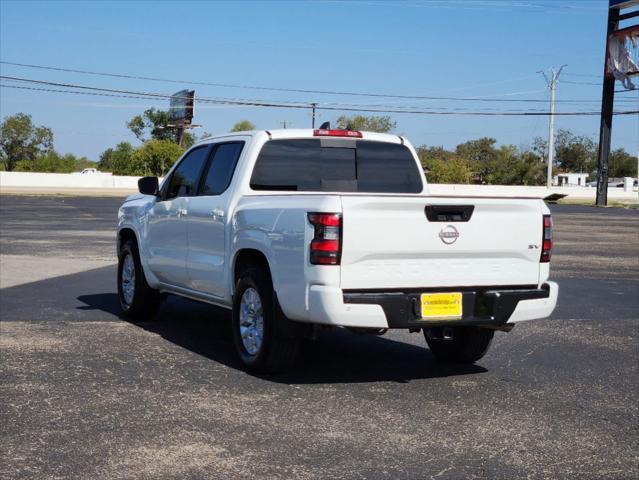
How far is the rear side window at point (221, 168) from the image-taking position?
816 centimetres

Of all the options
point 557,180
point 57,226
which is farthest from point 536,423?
point 557,180

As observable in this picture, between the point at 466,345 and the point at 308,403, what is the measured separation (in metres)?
1.98

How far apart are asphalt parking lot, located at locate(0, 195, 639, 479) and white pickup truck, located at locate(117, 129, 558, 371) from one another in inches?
20.3

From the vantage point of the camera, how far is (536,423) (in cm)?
596

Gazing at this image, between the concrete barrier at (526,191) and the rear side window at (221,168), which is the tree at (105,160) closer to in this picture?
the concrete barrier at (526,191)

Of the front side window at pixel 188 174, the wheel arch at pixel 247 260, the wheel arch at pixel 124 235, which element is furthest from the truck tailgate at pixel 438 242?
the wheel arch at pixel 124 235

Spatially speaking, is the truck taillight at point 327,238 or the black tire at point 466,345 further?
the black tire at point 466,345

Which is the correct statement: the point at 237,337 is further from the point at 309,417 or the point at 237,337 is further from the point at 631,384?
the point at 631,384

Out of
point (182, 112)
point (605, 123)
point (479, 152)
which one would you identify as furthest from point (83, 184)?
point (479, 152)

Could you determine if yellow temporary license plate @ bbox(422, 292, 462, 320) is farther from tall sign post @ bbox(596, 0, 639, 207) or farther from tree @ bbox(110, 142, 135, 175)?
tree @ bbox(110, 142, 135, 175)

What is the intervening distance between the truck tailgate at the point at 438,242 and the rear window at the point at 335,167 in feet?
5.84

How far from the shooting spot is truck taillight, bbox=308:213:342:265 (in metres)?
6.27

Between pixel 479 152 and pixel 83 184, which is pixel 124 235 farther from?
pixel 479 152

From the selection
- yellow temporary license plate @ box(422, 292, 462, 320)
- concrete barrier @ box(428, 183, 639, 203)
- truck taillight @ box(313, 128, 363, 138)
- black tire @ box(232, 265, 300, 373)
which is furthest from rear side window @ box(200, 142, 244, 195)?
concrete barrier @ box(428, 183, 639, 203)
